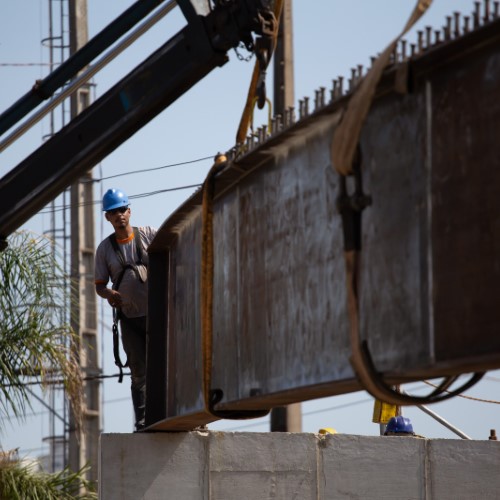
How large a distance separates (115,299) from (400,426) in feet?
10.8

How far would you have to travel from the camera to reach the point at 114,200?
1070cm

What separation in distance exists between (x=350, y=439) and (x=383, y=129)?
5812 millimetres

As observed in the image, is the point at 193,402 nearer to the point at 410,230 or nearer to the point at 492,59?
the point at 410,230

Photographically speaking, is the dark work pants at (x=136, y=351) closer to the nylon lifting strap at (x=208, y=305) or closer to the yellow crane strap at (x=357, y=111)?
the nylon lifting strap at (x=208, y=305)

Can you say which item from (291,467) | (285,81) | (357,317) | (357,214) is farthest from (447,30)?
(285,81)

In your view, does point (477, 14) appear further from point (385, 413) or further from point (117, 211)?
point (385, 413)

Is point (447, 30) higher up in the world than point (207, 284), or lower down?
higher up

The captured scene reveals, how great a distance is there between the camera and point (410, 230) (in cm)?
518

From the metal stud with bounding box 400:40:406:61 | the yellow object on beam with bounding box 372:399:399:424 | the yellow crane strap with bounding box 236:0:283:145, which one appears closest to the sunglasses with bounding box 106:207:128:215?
the yellow crane strap with bounding box 236:0:283:145

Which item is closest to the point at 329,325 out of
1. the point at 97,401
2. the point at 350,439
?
the point at 350,439

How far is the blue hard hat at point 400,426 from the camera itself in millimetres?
11867

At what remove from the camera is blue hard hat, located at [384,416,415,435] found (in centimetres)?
1187

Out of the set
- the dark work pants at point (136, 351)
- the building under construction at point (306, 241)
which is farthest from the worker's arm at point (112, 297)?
the building under construction at point (306, 241)

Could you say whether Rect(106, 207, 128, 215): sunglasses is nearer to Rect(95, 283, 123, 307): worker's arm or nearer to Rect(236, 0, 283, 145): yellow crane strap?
Rect(95, 283, 123, 307): worker's arm
